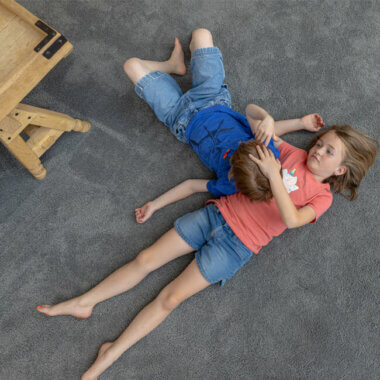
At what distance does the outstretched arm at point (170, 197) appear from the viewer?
3.60 feet

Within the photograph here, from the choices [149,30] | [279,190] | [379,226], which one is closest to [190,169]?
[279,190]

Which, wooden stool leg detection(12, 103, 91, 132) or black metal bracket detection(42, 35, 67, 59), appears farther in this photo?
wooden stool leg detection(12, 103, 91, 132)

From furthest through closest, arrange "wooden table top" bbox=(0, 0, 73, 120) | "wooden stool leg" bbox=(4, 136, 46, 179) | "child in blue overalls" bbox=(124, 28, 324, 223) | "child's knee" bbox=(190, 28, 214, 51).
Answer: "child's knee" bbox=(190, 28, 214, 51)
"child in blue overalls" bbox=(124, 28, 324, 223)
"wooden stool leg" bbox=(4, 136, 46, 179)
"wooden table top" bbox=(0, 0, 73, 120)

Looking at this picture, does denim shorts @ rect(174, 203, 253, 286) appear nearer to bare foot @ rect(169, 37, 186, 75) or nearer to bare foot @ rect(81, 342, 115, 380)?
bare foot @ rect(81, 342, 115, 380)

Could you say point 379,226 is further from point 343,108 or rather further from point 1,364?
point 1,364

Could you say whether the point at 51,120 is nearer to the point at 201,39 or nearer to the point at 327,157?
the point at 201,39

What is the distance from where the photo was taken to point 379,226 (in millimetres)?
1114

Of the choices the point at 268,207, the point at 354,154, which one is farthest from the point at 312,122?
the point at 268,207

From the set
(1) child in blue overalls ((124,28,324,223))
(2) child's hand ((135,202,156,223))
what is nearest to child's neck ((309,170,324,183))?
(1) child in blue overalls ((124,28,324,223))

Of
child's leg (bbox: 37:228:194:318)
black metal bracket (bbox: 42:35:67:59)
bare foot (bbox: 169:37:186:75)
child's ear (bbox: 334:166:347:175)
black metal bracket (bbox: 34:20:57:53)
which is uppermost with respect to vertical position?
black metal bracket (bbox: 34:20:57:53)

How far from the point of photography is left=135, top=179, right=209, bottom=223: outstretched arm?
1.10 meters

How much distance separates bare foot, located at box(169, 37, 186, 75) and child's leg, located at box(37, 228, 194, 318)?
562 mm

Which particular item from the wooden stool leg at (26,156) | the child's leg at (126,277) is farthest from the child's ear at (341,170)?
the wooden stool leg at (26,156)

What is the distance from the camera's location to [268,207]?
96 cm
